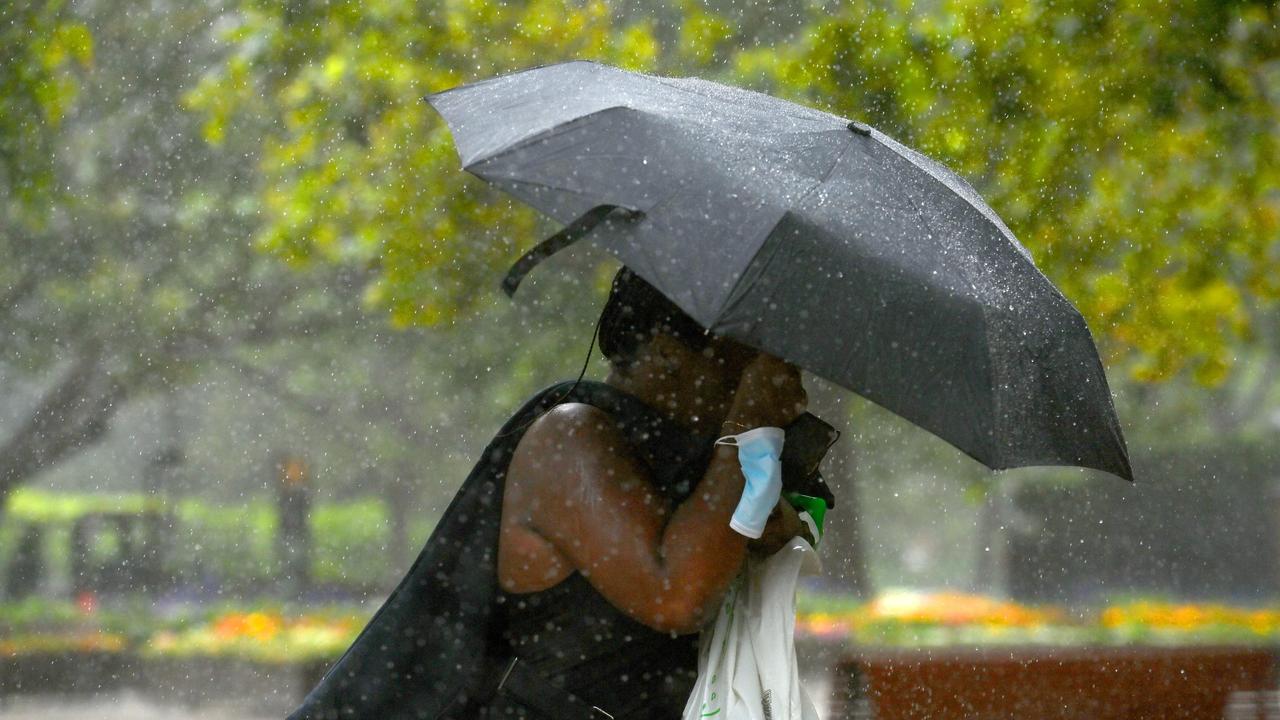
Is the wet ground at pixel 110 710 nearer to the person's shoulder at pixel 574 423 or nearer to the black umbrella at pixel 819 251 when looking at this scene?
the person's shoulder at pixel 574 423

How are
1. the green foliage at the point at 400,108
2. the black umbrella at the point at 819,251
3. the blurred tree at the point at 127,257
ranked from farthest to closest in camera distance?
the blurred tree at the point at 127,257
the green foliage at the point at 400,108
the black umbrella at the point at 819,251

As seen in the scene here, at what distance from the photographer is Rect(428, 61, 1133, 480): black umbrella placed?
190cm

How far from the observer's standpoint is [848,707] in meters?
5.42

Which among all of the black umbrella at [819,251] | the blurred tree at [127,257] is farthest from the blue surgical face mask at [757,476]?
the blurred tree at [127,257]

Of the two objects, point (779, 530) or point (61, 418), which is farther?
point (61, 418)

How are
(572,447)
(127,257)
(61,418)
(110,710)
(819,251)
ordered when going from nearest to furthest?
(819,251) < (572,447) < (110,710) < (127,257) < (61,418)

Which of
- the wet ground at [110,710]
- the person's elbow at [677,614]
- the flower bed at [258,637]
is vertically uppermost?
the person's elbow at [677,614]

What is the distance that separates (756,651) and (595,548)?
0.28m

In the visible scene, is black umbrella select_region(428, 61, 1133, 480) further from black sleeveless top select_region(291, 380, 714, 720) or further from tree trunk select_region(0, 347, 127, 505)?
tree trunk select_region(0, 347, 127, 505)

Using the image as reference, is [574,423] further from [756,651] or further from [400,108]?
[400,108]

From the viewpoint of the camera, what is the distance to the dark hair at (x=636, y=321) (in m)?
2.13

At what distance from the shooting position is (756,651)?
6.90 ft

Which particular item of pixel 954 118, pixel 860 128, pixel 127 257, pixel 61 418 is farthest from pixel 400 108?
pixel 860 128

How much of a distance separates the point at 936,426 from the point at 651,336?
43 cm
